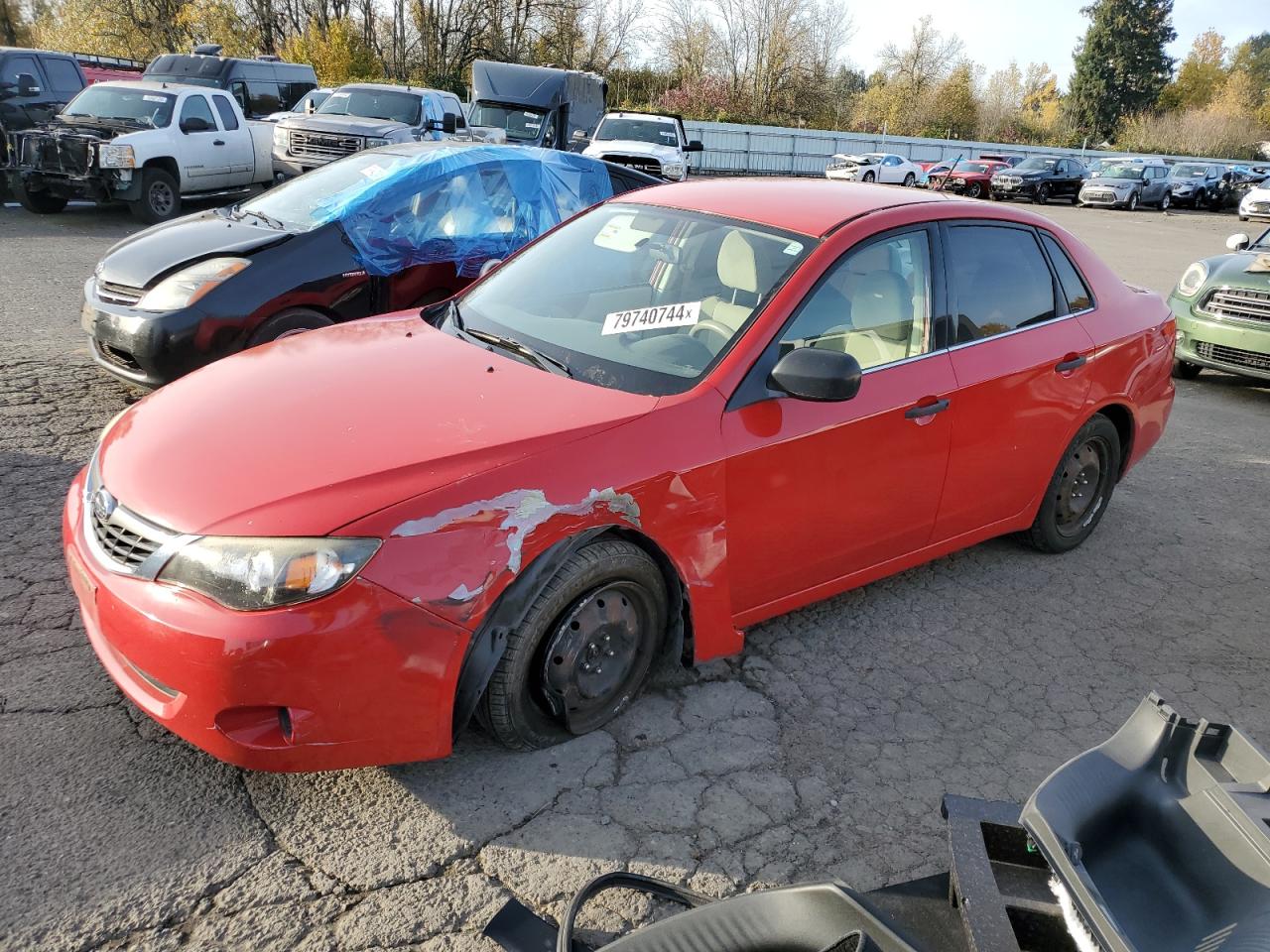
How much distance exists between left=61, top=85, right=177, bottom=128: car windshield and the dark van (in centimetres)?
588

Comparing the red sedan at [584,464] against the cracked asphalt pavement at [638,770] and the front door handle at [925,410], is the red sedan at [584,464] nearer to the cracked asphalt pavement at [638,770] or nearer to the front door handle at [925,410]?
the front door handle at [925,410]

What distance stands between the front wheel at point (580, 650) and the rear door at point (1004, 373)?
148 cm

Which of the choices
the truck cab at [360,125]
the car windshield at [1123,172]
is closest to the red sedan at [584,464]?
the truck cab at [360,125]

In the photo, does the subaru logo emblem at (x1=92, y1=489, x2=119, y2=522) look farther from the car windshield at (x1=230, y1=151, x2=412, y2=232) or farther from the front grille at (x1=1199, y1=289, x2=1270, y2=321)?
the front grille at (x1=1199, y1=289, x2=1270, y2=321)

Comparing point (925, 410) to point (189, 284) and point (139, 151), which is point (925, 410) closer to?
point (189, 284)

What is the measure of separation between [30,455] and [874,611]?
4.24 m

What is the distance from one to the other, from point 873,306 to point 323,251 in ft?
12.1

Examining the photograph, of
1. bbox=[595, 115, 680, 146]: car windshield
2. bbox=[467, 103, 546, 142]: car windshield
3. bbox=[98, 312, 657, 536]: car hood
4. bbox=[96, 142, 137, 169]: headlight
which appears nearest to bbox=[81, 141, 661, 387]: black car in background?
bbox=[98, 312, 657, 536]: car hood

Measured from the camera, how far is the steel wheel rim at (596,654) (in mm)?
2973

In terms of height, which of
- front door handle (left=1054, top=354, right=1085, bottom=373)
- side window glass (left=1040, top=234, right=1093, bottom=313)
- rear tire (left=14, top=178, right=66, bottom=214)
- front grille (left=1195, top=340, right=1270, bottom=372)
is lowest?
front grille (left=1195, top=340, right=1270, bottom=372)

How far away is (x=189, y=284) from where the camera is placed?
5.66 meters

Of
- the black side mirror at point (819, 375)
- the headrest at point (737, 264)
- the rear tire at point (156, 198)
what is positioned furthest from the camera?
the rear tire at point (156, 198)

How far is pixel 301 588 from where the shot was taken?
2471 mm

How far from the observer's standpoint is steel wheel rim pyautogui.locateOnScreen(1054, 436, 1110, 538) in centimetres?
468
